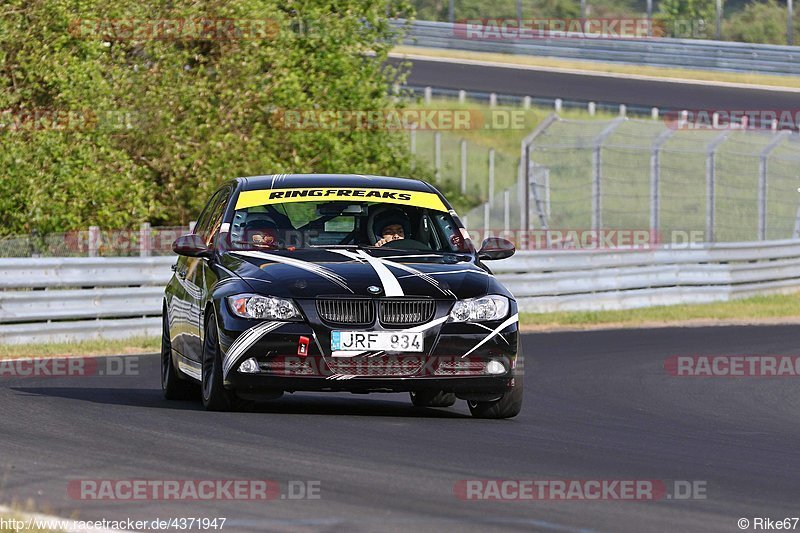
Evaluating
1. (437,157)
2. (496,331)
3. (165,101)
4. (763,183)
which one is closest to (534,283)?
(763,183)

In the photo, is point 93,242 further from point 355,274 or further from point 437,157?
point 437,157

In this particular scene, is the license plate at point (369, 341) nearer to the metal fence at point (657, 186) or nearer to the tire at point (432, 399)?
the tire at point (432, 399)

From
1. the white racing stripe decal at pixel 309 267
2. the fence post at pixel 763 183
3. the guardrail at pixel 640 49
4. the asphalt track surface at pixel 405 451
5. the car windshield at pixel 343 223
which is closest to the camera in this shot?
the asphalt track surface at pixel 405 451

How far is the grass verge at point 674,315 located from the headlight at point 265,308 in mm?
12460

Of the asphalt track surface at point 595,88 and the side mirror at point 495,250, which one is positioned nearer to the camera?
the side mirror at point 495,250

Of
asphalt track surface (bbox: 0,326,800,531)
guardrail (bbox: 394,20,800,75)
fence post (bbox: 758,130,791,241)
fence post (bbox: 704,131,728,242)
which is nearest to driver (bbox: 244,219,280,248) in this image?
asphalt track surface (bbox: 0,326,800,531)

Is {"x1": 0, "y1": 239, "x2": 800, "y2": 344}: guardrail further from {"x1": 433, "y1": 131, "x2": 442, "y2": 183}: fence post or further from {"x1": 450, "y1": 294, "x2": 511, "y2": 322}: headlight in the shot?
{"x1": 433, "y1": 131, "x2": 442, "y2": 183}: fence post

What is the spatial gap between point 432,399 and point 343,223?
154cm

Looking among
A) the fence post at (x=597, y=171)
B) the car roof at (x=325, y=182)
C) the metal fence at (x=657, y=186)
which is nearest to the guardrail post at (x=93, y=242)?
the metal fence at (x=657, y=186)

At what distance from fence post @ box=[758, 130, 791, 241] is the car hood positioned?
58.2ft

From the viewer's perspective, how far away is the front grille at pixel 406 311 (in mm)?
9672

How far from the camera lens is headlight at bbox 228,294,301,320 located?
964 centimetres

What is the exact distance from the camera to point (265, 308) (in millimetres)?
9680

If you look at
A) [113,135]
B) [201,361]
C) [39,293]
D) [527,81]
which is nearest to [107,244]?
[39,293]
